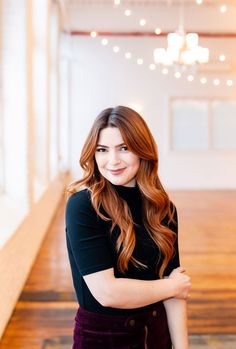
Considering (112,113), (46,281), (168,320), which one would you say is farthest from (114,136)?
(46,281)

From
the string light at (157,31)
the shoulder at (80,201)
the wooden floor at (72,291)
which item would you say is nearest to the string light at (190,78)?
the string light at (157,31)

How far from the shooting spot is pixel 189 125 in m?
12.6

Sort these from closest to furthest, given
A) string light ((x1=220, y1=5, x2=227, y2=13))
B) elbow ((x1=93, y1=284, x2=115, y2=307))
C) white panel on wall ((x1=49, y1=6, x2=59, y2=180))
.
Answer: elbow ((x1=93, y1=284, x2=115, y2=307)) < white panel on wall ((x1=49, y1=6, x2=59, y2=180)) < string light ((x1=220, y1=5, x2=227, y2=13))

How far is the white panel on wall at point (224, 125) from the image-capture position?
12.6 m

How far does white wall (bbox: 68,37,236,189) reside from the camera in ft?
40.1

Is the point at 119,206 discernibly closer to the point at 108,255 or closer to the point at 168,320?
the point at 108,255

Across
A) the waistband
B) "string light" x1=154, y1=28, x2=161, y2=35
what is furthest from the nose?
"string light" x1=154, y1=28, x2=161, y2=35

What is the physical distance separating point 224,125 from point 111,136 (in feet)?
38.3

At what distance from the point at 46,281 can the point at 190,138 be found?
8.56 m

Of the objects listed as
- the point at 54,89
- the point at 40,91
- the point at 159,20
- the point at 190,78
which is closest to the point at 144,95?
the point at 190,78

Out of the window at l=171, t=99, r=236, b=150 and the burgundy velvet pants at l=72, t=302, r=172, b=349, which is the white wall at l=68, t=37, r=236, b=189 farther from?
the burgundy velvet pants at l=72, t=302, r=172, b=349

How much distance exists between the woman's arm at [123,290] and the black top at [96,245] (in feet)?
0.08

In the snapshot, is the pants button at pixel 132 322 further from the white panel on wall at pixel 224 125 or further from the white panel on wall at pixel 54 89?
the white panel on wall at pixel 224 125

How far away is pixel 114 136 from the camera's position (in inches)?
51.4
